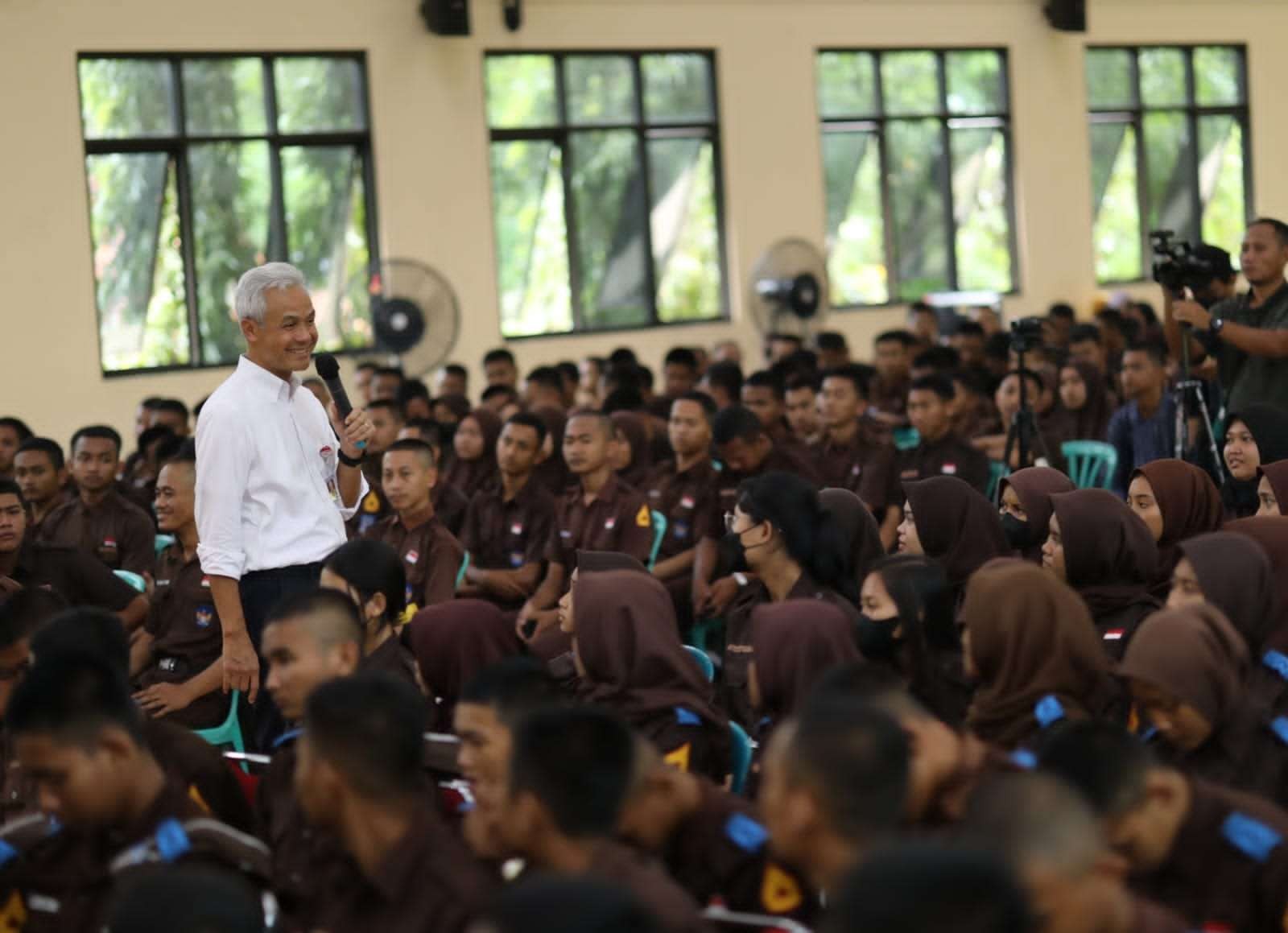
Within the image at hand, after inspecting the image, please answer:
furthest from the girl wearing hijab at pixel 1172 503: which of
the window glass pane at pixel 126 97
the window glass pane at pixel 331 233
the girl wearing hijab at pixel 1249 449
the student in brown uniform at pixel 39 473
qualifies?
the window glass pane at pixel 126 97

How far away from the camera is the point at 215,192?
10438mm

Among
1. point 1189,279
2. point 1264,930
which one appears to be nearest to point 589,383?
point 1189,279

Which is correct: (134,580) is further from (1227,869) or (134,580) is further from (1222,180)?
(1222,180)

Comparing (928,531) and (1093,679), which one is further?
(928,531)

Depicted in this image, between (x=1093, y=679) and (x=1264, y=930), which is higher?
(x=1093, y=679)

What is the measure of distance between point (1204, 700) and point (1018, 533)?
74.4 inches

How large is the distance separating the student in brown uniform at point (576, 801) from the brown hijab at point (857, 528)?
2059 millimetres

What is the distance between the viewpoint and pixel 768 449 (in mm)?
6418

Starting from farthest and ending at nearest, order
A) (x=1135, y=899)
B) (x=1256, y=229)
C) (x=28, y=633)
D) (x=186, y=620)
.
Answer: (x=1256, y=229) < (x=186, y=620) < (x=28, y=633) < (x=1135, y=899)

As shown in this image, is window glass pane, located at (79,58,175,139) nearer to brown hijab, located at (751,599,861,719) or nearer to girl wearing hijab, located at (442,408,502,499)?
girl wearing hijab, located at (442,408,502,499)

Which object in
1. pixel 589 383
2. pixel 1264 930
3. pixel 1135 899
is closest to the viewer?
pixel 1135 899

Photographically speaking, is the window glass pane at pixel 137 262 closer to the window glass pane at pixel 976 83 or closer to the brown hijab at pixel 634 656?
the window glass pane at pixel 976 83

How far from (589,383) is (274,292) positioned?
578 cm

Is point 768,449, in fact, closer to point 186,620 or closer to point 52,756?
point 186,620
